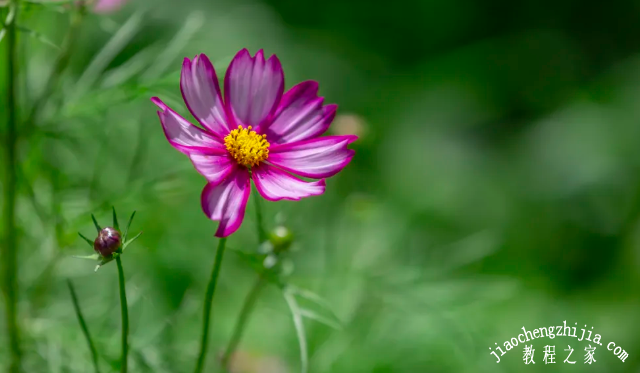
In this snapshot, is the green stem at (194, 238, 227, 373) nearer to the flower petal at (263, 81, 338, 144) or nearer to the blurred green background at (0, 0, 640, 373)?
the blurred green background at (0, 0, 640, 373)

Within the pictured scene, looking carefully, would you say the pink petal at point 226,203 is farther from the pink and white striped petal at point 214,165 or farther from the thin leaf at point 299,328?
the thin leaf at point 299,328

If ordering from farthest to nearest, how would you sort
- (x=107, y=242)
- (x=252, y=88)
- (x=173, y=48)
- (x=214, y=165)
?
(x=173, y=48) → (x=252, y=88) → (x=214, y=165) → (x=107, y=242)

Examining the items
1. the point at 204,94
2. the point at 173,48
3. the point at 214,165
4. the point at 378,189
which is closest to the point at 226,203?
the point at 214,165

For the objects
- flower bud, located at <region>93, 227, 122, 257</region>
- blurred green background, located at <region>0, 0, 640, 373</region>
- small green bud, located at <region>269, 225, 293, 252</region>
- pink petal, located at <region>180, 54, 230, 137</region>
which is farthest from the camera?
blurred green background, located at <region>0, 0, 640, 373</region>

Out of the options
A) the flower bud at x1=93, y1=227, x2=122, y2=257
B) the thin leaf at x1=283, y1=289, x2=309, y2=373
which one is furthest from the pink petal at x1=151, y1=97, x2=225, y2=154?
the thin leaf at x1=283, y1=289, x2=309, y2=373

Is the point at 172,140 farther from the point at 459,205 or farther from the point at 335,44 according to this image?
the point at 335,44

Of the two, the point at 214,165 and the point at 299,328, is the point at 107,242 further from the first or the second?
the point at 299,328

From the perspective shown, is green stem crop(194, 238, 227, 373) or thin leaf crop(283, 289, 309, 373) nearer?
green stem crop(194, 238, 227, 373)
